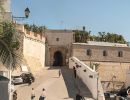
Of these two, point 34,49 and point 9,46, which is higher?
point 9,46

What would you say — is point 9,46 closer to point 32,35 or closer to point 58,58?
point 32,35

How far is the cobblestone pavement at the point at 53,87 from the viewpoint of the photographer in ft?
126

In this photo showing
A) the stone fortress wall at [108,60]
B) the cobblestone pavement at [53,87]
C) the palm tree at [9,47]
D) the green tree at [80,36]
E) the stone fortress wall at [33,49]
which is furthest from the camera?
the green tree at [80,36]

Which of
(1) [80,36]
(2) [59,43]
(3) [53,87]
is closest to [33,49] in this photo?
(2) [59,43]

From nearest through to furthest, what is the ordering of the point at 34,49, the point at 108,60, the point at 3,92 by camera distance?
the point at 3,92 < the point at 34,49 < the point at 108,60

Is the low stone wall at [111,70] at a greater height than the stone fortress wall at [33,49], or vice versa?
the stone fortress wall at [33,49]

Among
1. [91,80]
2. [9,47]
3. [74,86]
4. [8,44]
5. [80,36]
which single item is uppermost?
[80,36]

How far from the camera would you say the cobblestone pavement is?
38.4m

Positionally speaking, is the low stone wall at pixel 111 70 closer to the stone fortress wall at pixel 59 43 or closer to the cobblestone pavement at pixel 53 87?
the stone fortress wall at pixel 59 43

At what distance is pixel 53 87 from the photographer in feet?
137

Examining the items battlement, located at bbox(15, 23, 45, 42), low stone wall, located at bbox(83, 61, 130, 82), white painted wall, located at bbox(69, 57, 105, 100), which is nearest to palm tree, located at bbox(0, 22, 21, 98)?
white painted wall, located at bbox(69, 57, 105, 100)

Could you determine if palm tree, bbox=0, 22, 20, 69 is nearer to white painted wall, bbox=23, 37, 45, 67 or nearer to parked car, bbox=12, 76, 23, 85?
parked car, bbox=12, 76, 23, 85

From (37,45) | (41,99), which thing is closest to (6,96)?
(41,99)

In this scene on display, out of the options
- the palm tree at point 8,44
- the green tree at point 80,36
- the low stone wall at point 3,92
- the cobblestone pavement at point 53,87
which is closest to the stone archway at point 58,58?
the green tree at point 80,36
